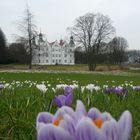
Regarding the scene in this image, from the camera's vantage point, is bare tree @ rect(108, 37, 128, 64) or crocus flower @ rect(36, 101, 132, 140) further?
Result: bare tree @ rect(108, 37, 128, 64)

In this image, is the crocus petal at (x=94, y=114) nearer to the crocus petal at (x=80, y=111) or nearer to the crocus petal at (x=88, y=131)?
the crocus petal at (x=80, y=111)

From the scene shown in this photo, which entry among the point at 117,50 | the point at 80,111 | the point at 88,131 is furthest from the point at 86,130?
the point at 117,50

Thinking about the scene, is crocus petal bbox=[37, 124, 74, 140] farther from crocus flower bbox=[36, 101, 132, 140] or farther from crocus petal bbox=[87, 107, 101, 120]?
crocus petal bbox=[87, 107, 101, 120]

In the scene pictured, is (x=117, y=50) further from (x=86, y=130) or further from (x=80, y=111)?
(x=86, y=130)

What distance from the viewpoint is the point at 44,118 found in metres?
0.77

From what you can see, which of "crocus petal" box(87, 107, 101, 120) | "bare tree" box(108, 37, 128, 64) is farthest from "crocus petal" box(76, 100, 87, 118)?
"bare tree" box(108, 37, 128, 64)

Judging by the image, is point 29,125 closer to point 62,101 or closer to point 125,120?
point 62,101

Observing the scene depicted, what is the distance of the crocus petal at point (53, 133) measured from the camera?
2.07 feet

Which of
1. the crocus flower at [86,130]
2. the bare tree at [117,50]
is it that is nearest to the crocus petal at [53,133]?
the crocus flower at [86,130]

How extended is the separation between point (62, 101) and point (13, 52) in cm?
7883

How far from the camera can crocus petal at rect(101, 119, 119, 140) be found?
0.64 meters

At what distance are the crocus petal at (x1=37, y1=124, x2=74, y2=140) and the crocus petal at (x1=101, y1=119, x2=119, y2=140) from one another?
2.6 inches

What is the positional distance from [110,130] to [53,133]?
0.11 meters

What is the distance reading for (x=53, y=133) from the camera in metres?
0.64
